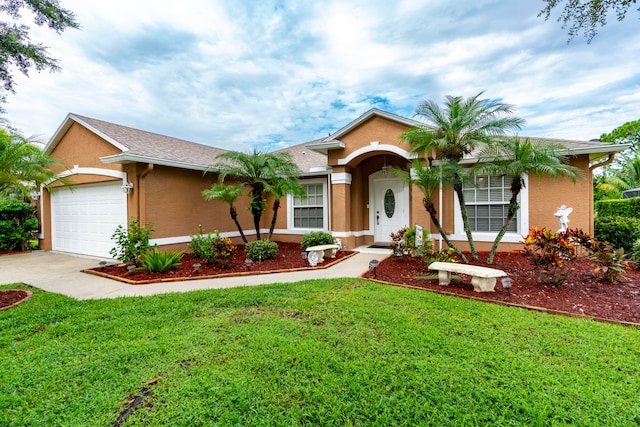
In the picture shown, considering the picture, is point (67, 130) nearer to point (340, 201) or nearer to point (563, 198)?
point (340, 201)

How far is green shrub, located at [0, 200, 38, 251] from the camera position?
38.4 ft

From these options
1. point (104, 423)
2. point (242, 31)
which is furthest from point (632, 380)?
point (242, 31)

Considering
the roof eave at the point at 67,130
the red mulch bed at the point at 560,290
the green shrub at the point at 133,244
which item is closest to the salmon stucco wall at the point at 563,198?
the red mulch bed at the point at 560,290

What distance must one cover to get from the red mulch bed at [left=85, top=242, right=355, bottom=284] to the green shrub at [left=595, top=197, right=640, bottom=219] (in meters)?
10.3

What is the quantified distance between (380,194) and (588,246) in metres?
6.48

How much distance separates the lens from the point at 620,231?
8094mm

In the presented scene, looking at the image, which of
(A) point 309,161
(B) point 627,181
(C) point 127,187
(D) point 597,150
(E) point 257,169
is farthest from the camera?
(B) point 627,181

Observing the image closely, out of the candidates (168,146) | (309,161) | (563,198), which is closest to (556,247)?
(563,198)

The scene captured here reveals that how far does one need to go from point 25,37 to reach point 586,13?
995cm

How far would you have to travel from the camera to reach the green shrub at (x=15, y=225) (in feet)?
38.4

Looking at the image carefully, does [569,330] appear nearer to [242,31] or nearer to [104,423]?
[104,423]

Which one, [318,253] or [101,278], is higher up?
[318,253]

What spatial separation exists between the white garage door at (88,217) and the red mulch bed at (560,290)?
347 inches

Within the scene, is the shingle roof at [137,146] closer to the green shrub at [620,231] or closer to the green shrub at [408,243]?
the green shrub at [408,243]
